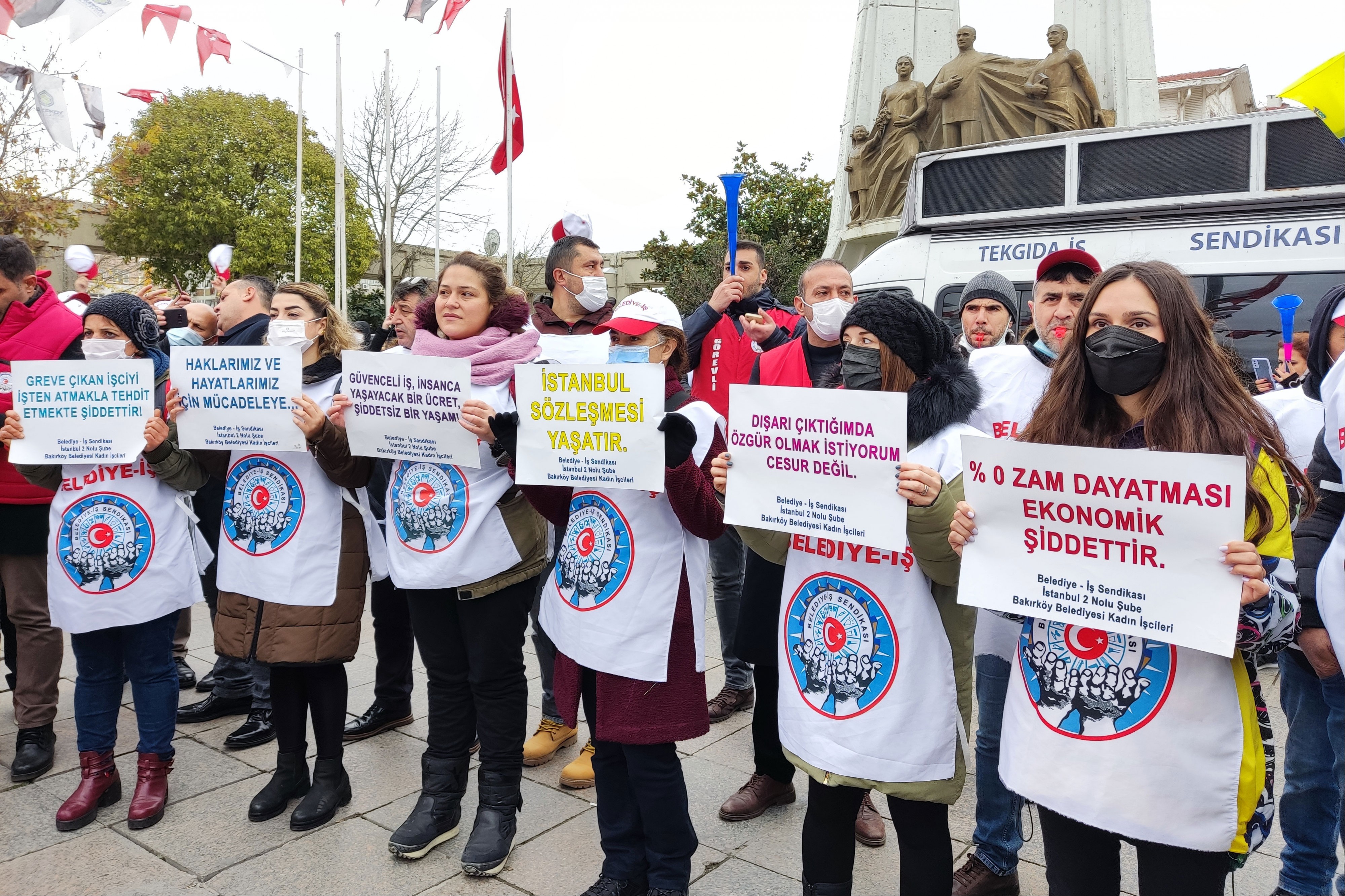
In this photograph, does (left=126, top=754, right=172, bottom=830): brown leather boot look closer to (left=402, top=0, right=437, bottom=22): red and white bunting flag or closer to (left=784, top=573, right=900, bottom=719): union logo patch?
(left=784, top=573, right=900, bottom=719): union logo patch

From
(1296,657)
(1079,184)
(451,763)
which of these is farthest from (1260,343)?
(451,763)

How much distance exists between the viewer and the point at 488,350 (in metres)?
3.24

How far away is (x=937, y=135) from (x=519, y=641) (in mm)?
11819

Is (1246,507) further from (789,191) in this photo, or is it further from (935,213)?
Answer: (789,191)

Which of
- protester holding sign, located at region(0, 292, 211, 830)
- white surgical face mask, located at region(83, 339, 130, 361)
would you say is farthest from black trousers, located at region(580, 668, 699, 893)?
white surgical face mask, located at region(83, 339, 130, 361)

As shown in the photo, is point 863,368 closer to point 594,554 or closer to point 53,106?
point 594,554

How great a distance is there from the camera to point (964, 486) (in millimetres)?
2162

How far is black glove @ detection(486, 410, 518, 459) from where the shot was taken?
298 cm

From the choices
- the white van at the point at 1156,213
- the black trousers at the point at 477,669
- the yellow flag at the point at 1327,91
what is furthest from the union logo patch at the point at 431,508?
the white van at the point at 1156,213

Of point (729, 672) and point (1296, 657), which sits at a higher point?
point (1296, 657)

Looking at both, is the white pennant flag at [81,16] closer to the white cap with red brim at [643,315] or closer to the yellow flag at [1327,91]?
the white cap with red brim at [643,315]

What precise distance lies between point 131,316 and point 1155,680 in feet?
12.7

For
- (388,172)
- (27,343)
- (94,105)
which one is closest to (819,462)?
(27,343)

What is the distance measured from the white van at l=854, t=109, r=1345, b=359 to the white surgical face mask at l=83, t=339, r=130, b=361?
4539mm
